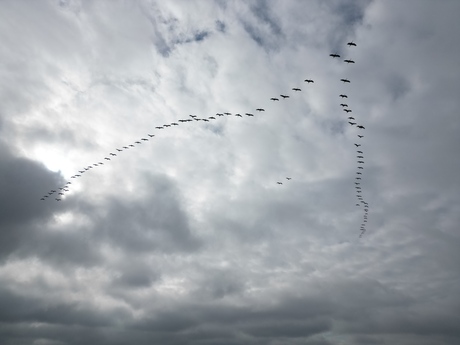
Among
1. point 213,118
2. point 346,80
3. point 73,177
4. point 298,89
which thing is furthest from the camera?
point 73,177

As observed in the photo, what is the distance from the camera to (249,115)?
15525 centimetres

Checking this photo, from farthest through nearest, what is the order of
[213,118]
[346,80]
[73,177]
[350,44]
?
1. [73,177]
2. [213,118]
3. [346,80]
4. [350,44]

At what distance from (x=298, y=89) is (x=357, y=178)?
217 ft

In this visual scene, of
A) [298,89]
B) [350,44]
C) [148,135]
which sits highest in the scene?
[148,135]

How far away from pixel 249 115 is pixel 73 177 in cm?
10009

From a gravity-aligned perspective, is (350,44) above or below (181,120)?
below

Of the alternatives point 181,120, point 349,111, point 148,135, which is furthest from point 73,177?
point 349,111

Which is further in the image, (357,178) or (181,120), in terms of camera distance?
(357,178)

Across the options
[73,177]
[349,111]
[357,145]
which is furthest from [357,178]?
[73,177]

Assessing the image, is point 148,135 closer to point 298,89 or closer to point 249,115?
point 249,115

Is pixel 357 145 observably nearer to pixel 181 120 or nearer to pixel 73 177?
pixel 181 120

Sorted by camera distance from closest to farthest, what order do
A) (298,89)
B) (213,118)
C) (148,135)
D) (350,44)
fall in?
(350,44), (298,89), (213,118), (148,135)

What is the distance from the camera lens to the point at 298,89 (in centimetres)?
13525

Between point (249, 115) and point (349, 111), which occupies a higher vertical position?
point (249, 115)
